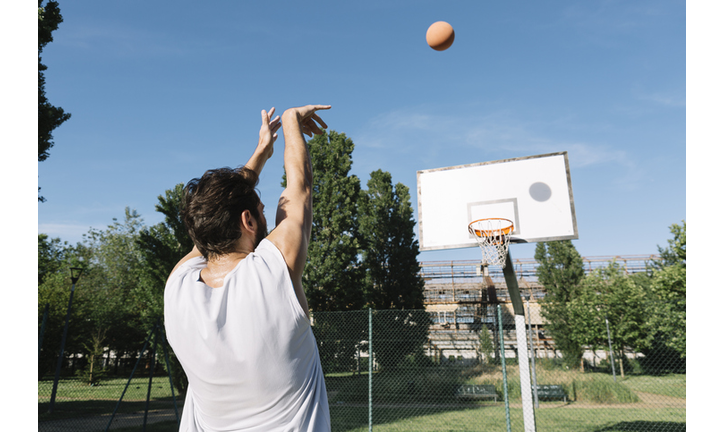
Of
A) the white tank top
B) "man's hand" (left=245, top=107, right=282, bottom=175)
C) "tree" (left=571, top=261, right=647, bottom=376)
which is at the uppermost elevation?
"man's hand" (left=245, top=107, right=282, bottom=175)

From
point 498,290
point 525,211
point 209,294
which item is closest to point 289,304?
point 209,294

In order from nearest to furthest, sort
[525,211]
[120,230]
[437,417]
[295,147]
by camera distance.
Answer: [295,147], [525,211], [437,417], [120,230]

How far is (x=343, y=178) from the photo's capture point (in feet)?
64.4

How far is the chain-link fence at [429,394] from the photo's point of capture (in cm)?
1031

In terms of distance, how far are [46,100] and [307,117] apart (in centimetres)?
1012

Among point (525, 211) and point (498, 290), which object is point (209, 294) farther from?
point (498, 290)

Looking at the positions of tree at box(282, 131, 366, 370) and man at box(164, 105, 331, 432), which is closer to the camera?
man at box(164, 105, 331, 432)

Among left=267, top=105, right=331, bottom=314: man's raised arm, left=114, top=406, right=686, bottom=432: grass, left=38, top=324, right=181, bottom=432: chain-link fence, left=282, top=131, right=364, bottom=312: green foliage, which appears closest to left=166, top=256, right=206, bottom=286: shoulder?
left=267, top=105, right=331, bottom=314: man's raised arm

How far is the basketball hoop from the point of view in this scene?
7.51m

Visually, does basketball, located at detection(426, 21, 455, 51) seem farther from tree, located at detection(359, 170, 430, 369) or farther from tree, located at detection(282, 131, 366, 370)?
tree, located at detection(359, 170, 430, 369)

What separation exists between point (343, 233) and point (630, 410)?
1183cm

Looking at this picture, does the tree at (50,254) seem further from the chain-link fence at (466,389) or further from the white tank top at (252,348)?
the white tank top at (252,348)

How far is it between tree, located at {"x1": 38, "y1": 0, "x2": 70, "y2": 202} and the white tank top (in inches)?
397

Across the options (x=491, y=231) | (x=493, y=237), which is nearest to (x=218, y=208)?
(x=493, y=237)
